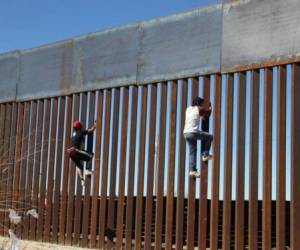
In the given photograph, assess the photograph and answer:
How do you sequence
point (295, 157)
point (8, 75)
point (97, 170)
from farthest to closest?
point (8, 75) < point (97, 170) < point (295, 157)

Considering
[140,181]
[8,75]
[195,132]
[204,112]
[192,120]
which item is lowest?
[140,181]

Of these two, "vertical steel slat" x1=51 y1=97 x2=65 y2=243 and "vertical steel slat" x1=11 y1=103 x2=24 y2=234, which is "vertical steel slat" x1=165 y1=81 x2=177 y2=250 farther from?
"vertical steel slat" x1=11 y1=103 x2=24 y2=234

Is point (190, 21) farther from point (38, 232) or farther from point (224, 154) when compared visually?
point (38, 232)

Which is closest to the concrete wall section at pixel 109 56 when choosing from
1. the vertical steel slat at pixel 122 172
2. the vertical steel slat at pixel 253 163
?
the vertical steel slat at pixel 122 172

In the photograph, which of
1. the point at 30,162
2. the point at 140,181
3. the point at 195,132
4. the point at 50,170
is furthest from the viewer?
the point at 30,162

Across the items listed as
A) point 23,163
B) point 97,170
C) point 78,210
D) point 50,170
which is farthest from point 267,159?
point 23,163

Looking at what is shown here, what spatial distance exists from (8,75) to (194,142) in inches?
211

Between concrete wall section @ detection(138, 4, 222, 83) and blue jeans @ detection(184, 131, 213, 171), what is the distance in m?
0.98

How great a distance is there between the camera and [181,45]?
8961mm

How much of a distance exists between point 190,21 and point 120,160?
8.49ft

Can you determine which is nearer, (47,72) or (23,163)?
(47,72)

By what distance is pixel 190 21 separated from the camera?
890 centimetres

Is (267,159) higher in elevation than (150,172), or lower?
higher

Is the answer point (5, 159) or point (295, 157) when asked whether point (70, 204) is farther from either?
point (295, 157)
